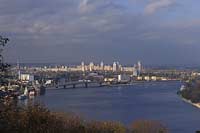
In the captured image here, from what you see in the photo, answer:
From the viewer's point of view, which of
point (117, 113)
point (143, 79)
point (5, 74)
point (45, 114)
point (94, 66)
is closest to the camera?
point (5, 74)

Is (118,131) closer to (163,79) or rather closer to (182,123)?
(182,123)

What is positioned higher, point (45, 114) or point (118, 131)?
point (45, 114)

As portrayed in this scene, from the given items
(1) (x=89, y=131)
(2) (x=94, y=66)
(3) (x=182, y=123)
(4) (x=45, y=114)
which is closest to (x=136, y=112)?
(3) (x=182, y=123)

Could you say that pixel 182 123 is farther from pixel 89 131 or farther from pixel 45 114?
pixel 45 114

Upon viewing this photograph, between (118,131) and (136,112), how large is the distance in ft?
26.4

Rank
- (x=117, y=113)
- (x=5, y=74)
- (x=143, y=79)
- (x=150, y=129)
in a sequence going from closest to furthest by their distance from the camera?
(x=5, y=74)
(x=150, y=129)
(x=117, y=113)
(x=143, y=79)

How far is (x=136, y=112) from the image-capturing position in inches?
552

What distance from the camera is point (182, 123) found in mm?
11773

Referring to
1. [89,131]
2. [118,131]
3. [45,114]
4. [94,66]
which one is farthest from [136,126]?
[94,66]

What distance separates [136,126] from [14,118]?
4333 mm

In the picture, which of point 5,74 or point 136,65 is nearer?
point 5,74

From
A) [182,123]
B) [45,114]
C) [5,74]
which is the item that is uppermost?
[5,74]

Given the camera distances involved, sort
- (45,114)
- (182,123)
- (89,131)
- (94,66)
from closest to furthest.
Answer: (45,114), (89,131), (182,123), (94,66)

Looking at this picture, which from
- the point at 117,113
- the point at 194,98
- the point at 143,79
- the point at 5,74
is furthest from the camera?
the point at 143,79
